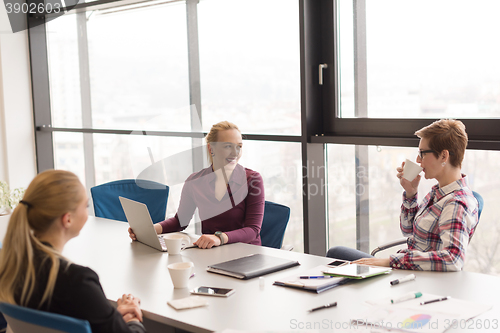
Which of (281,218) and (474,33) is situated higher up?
(474,33)

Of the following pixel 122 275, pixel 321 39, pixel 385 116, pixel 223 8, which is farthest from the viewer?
pixel 223 8

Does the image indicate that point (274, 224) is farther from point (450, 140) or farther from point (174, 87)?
point (174, 87)

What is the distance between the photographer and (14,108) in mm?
4941

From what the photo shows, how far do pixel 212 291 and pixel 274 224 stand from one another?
1035 millimetres

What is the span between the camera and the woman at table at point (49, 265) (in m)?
1.31

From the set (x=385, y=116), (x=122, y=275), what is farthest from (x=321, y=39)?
(x=122, y=275)

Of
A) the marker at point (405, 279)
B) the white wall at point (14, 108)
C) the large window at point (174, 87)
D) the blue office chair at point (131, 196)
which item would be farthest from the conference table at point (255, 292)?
the white wall at point (14, 108)

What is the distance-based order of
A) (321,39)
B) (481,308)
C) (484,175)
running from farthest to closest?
1. (321,39)
2. (484,175)
3. (481,308)

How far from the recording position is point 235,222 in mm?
2617

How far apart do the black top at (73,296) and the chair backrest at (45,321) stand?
7cm

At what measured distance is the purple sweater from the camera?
2555mm

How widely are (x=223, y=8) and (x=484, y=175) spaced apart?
90.3 inches

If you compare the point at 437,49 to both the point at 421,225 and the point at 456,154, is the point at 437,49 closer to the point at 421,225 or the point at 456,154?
the point at 456,154

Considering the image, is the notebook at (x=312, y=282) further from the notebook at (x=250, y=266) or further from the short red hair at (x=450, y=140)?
the short red hair at (x=450, y=140)
